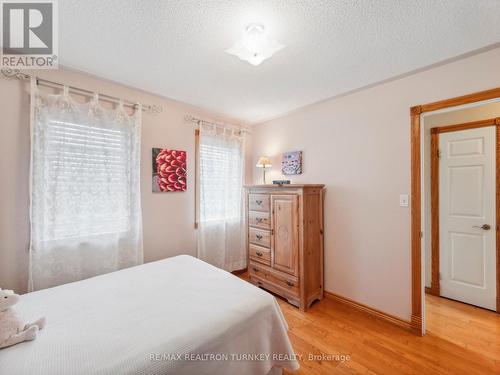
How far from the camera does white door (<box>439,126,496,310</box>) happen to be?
2.36 meters

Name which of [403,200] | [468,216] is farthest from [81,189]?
[468,216]

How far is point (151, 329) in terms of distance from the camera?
111 cm

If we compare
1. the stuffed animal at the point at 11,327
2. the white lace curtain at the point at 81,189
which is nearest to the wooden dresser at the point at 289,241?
the white lace curtain at the point at 81,189

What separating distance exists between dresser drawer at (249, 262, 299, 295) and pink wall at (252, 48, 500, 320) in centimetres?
53

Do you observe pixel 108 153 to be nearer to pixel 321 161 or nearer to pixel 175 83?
pixel 175 83

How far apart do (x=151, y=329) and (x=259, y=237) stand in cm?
187

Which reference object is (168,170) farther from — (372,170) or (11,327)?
(372,170)

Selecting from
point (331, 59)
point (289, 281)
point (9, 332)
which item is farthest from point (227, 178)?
point (9, 332)

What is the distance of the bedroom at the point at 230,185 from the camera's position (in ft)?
4.25

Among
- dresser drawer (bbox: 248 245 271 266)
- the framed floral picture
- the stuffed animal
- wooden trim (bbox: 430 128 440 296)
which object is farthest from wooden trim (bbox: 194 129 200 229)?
wooden trim (bbox: 430 128 440 296)

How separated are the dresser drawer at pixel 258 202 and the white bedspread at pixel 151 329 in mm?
1209

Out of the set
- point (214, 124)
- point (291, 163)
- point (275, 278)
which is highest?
point (214, 124)

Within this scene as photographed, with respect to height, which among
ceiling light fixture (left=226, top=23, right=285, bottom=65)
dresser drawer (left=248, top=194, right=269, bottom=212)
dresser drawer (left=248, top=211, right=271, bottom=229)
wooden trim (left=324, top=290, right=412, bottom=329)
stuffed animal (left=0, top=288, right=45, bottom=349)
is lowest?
wooden trim (left=324, top=290, right=412, bottom=329)

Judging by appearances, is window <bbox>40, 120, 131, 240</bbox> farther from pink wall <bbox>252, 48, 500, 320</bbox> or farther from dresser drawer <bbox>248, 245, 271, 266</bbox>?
pink wall <bbox>252, 48, 500, 320</bbox>
